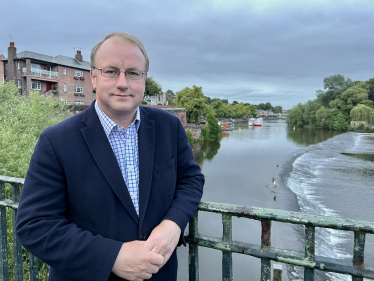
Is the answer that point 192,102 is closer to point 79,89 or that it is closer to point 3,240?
point 79,89

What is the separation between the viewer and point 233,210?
1.59 metres

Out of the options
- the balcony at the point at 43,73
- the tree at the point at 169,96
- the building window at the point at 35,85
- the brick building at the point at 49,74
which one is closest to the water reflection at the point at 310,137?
the tree at the point at 169,96

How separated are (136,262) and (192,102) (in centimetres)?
5069

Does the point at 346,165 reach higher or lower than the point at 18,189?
lower

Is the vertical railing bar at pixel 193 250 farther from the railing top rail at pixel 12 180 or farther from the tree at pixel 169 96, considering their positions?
the tree at pixel 169 96

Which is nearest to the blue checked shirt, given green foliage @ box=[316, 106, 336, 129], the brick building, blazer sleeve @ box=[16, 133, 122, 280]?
blazer sleeve @ box=[16, 133, 122, 280]

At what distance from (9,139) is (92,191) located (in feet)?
35.9

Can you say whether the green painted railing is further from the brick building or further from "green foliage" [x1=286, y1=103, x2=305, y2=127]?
"green foliage" [x1=286, y1=103, x2=305, y2=127]

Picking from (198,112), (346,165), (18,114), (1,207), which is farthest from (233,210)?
(198,112)

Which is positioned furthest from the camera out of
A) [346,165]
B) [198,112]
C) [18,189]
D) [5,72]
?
[198,112]

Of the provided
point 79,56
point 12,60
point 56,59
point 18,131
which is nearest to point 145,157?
point 18,131

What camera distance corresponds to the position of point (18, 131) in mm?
12695

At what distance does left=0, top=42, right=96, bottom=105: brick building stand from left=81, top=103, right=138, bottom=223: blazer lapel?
3319 centimetres

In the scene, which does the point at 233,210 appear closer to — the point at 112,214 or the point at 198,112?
the point at 112,214
